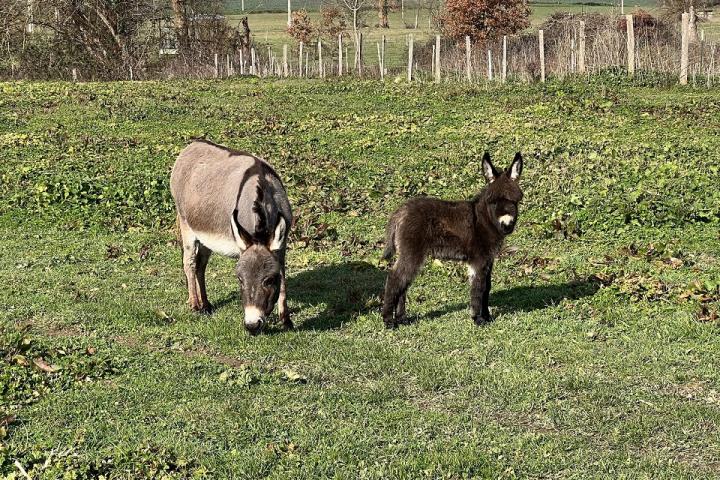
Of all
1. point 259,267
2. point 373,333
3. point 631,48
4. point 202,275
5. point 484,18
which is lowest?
point 373,333

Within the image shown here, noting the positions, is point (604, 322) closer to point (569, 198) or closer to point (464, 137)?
point (569, 198)

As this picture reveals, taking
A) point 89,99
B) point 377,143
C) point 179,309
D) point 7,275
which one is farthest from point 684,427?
point 89,99

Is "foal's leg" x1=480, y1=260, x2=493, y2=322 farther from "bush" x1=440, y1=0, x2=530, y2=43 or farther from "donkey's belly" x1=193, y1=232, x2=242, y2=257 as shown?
"bush" x1=440, y1=0, x2=530, y2=43

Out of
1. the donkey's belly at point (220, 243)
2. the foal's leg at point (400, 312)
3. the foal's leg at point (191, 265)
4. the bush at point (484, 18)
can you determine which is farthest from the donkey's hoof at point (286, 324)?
the bush at point (484, 18)

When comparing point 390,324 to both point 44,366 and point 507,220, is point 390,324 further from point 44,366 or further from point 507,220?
point 44,366

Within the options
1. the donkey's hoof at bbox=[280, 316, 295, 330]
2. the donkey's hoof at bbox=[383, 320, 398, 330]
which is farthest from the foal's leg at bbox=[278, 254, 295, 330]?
the donkey's hoof at bbox=[383, 320, 398, 330]

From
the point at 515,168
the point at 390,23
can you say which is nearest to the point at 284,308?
the point at 515,168

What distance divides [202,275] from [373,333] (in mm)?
2507

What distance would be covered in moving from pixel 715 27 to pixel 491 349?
67.6 meters

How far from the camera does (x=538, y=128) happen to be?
2169 centimetres

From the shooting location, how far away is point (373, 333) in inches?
371

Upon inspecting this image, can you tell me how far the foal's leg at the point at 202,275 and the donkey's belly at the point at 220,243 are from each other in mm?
250

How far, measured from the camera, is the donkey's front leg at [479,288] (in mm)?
9406

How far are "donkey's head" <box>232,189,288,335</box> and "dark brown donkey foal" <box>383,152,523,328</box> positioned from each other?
1256mm
